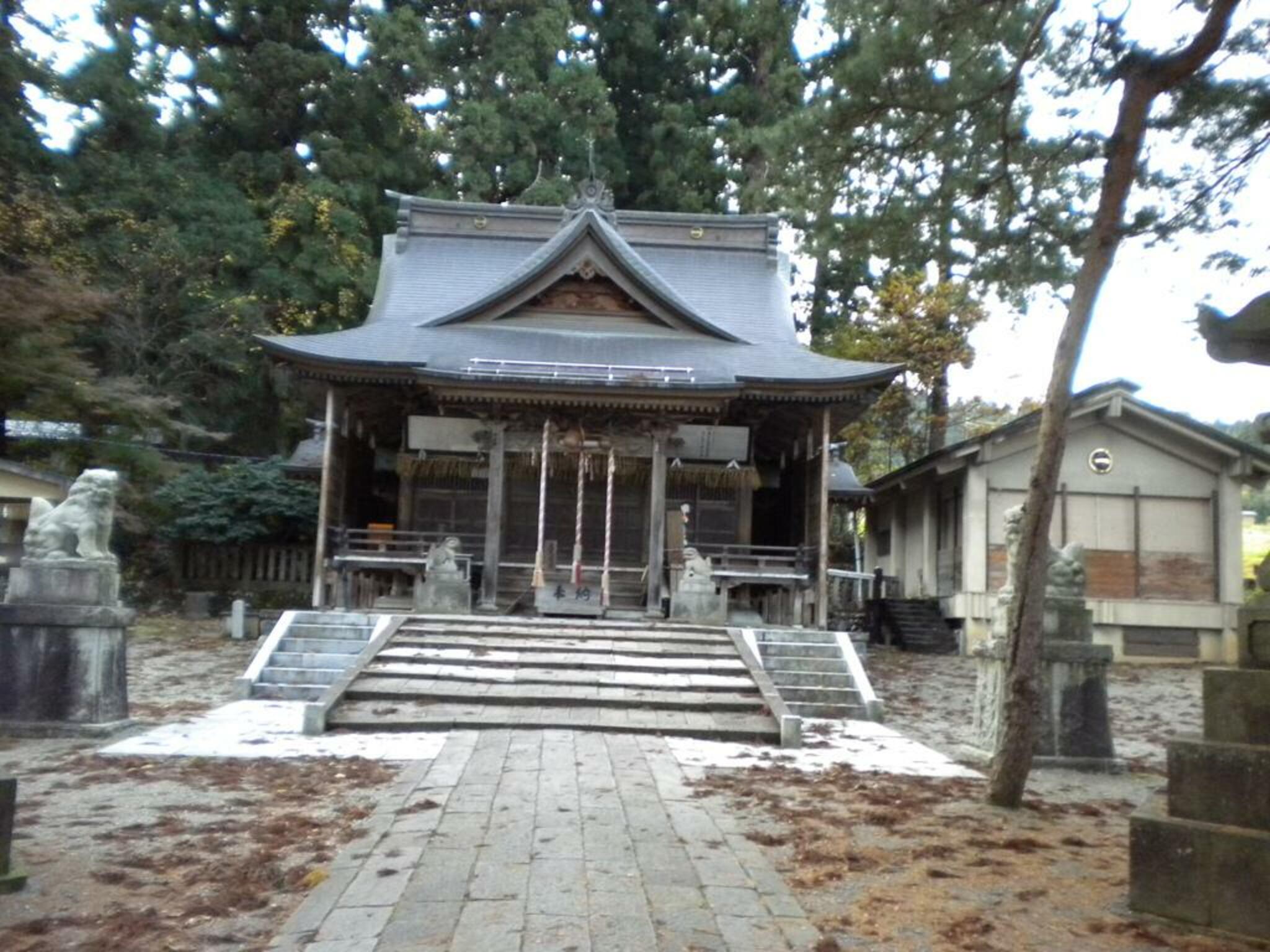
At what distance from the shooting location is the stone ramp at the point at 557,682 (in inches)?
394

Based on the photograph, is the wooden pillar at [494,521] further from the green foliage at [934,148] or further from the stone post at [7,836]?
the stone post at [7,836]

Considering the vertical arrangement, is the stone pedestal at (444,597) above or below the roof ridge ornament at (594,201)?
below

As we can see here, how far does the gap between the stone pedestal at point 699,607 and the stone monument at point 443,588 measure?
294 centimetres

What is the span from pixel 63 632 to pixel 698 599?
27.5 feet

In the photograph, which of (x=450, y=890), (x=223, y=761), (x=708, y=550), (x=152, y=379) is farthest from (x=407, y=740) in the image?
(x=152, y=379)

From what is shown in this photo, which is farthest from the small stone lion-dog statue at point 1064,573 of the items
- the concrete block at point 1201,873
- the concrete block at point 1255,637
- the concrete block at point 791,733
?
the concrete block at point 1201,873

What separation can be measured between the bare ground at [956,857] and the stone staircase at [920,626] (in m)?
10.7

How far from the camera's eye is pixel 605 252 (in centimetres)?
1891

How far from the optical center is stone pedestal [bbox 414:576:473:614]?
49.2 feet

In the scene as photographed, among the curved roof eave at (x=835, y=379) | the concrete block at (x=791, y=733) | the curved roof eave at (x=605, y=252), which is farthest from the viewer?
the curved roof eave at (x=605, y=252)

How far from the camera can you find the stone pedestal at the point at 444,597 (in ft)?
49.2

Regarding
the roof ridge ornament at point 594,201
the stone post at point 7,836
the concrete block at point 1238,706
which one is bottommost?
the stone post at point 7,836

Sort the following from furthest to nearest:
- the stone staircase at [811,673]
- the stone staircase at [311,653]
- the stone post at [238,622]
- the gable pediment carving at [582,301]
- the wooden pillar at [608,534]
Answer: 1. the gable pediment carving at [582,301]
2. the stone post at [238,622]
3. the wooden pillar at [608,534]
4. the stone staircase at [311,653]
5. the stone staircase at [811,673]

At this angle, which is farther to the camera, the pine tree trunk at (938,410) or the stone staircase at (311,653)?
the pine tree trunk at (938,410)
